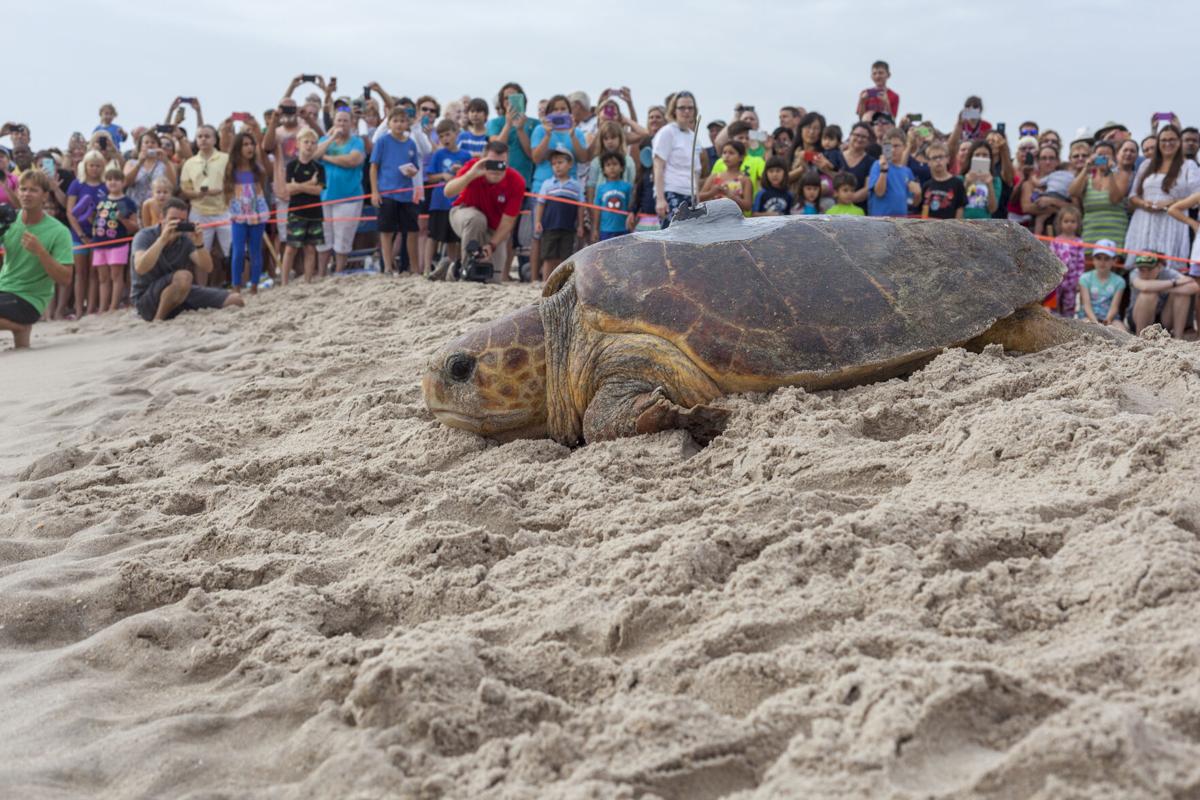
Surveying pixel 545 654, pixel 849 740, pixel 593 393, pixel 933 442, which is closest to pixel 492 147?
pixel 593 393

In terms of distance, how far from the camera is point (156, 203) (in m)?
9.24

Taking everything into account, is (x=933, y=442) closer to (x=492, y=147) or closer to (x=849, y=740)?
(x=849, y=740)

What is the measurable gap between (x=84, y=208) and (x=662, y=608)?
9.83 meters

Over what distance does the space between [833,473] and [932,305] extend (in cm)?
117

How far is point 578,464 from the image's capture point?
130 inches

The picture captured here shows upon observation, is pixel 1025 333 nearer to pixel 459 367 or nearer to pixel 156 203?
pixel 459 367

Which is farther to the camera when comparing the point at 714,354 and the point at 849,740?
the point at 714,354

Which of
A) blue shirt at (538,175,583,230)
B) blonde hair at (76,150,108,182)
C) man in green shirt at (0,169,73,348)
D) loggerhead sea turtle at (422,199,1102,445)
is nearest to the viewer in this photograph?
loggerhead sea turtle at (422,199,1102,445)

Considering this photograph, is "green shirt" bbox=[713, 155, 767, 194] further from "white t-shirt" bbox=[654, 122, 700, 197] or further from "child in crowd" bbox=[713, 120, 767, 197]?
"white t-shirt" bbox=[654, 122, 700, 197]

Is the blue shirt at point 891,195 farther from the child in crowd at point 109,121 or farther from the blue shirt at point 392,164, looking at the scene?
the child in crowd at point 109,121

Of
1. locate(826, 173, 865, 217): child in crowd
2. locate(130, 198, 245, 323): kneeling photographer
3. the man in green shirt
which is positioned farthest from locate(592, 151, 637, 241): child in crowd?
the man in green shirt

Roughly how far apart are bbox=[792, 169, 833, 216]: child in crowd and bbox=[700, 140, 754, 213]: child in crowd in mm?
384

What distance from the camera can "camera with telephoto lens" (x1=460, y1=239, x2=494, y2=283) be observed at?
8047mm

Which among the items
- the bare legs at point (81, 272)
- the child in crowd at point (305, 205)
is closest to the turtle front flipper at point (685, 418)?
the child in crowd at point (305, 205)
